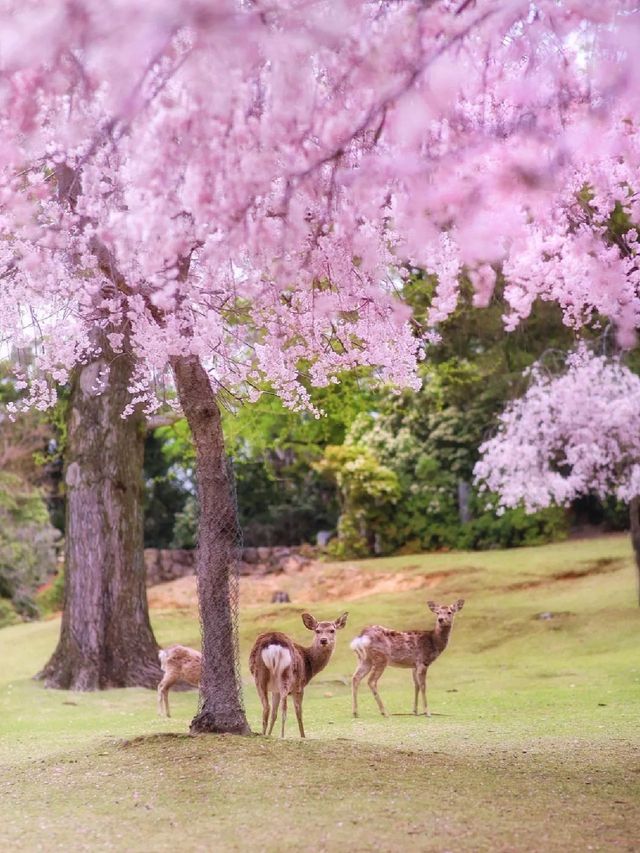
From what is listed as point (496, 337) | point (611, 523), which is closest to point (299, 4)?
point (496, 337)

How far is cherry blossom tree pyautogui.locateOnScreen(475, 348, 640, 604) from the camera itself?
18500mm

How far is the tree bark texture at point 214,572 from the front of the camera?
336 inches

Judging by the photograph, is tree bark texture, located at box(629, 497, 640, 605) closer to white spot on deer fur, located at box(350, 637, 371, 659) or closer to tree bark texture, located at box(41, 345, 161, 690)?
tree bark texture, located at box(41, 345, 161, 690)

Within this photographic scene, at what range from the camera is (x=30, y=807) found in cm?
698

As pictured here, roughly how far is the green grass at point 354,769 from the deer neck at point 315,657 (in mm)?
577

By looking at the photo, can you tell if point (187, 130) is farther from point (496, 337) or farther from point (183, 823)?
point (496, 337)

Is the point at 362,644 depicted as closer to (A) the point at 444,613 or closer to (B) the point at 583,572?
(A) the point at 444,613

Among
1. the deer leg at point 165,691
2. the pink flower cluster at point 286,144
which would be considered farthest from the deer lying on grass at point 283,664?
the deer leg at point 165,691

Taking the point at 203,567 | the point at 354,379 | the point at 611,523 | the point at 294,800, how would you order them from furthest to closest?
the point at 611,523
the point at 354,379
the point at 203,567
the point at 294,800

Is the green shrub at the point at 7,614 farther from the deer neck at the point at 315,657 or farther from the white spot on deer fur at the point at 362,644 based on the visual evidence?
the deer neck at the point at 315,657

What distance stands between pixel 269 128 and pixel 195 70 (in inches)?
29.4

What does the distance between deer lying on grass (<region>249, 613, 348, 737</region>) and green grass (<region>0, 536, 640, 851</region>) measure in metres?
0.49

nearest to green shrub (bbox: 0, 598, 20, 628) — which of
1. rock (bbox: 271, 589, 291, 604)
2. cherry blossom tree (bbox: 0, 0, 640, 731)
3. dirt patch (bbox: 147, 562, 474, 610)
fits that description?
dirt patch (bbox: 147, 562, 474, 610)

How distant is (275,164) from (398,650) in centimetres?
612
